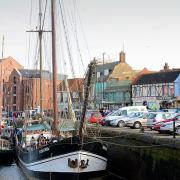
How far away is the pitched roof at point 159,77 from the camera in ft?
220

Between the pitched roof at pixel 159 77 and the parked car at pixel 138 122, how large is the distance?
30741 mm

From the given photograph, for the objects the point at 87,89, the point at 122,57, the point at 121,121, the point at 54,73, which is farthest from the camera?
the point at 122,57

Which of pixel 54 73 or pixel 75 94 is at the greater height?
pixel 54 73

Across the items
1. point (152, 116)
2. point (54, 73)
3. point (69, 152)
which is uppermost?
point (54, 73)

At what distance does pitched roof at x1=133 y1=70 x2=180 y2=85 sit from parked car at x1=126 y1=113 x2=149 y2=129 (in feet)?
101

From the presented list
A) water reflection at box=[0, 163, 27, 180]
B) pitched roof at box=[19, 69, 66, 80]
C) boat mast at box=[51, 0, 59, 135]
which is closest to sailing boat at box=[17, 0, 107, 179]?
boat mast at box=[51, 0, 59, 135]

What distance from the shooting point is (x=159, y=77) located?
69875mm

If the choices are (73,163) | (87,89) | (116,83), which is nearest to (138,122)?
(73,163)

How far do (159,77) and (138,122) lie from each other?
114 feet

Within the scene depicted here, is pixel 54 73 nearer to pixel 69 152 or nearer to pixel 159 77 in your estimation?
pixel 69 152

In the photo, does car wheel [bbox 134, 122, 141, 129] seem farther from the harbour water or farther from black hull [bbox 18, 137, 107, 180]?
black hull [bbox 18, 137, 107, 180]

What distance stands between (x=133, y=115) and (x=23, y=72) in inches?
2802

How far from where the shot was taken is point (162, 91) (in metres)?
68.2

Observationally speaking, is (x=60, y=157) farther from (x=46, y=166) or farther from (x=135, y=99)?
(x=135, y=99)
